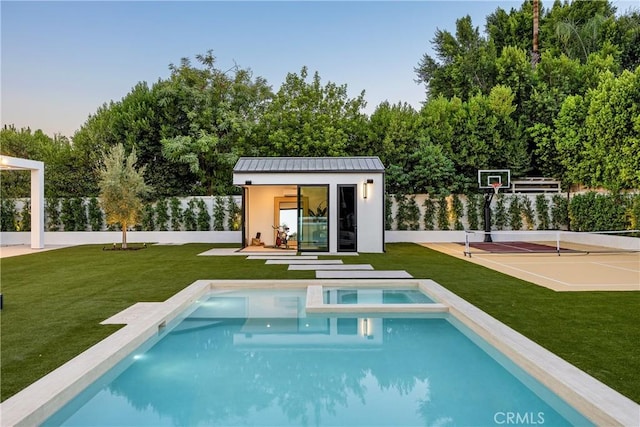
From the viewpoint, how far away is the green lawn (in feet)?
13.1

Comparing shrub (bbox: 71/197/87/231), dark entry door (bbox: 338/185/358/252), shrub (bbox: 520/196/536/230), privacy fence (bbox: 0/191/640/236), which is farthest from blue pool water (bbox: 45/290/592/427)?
shrub (bbox: 71/197/87/231)

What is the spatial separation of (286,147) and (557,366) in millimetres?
17036

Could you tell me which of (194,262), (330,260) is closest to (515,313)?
(330,260)

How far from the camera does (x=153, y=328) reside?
511 cm

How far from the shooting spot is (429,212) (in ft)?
57.8

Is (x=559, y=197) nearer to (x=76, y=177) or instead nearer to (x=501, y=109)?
(x=501, y=109)

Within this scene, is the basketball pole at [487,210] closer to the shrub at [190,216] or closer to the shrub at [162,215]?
the shrub at [190,216]

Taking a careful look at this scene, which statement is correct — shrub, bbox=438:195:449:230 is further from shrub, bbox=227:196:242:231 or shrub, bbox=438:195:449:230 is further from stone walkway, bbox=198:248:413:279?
shrub, bbox=227:196:242:231

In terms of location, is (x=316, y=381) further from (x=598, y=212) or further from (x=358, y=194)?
(x=598, y=212)

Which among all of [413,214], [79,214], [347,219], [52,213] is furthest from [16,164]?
[413,214]

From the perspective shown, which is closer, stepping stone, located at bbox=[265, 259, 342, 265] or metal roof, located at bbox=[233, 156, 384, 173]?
stepping stone, located at bbox=[265, 259, 342, 265]
